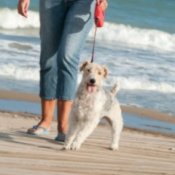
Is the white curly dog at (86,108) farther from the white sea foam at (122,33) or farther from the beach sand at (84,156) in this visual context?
the white sea foam at (122,33)

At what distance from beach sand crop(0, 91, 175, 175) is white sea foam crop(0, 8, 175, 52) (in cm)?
1521

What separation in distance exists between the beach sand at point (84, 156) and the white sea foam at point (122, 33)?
15207mm

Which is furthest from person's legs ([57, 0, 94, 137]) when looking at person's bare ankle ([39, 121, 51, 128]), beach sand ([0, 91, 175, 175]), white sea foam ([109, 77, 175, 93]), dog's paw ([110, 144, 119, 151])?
white sea foam ([109, 77, 175, 93])

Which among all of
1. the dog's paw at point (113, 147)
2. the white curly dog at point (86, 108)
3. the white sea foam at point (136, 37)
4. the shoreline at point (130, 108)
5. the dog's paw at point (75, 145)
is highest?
the white curly dog at point (86, 108)

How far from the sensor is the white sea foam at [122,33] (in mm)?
22734

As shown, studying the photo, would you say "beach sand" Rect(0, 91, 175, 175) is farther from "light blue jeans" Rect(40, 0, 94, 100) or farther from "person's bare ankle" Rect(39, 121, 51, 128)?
"light blue jeans" Rect(40, 0, 94, 100)

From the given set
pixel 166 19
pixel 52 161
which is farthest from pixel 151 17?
pixel 52 161

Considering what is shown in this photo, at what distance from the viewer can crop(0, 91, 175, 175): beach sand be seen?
4840 millimetres

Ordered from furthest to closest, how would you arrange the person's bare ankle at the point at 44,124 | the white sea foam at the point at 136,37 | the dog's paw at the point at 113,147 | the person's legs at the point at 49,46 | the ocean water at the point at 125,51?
the white sea foam at the point at 136,37
the ocean water at the point at 125,51
the person's bare ankle at the point at 44,124
the person's legs at the point at 49,46
the dog's paw at the point at 113,147

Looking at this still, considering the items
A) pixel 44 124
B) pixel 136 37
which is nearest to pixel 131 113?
pixel 44 124

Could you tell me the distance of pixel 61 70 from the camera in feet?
20.0

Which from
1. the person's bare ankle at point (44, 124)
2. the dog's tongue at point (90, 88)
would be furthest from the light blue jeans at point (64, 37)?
the dog's tongue at point (90, 88)

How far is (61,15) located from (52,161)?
63.0 inches

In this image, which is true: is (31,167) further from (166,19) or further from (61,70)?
(166,19)
